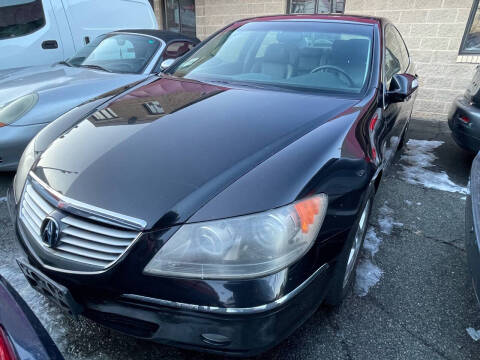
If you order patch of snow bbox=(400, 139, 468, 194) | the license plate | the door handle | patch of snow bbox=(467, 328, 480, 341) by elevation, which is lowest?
patch of snow bbox=(400, 139, 468, 194)

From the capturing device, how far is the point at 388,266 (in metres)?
2.23

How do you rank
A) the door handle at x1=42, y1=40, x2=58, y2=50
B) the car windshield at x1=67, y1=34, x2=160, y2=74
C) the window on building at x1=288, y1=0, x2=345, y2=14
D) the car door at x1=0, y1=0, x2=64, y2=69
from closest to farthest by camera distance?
the car windshield at x1=67, y1=34, x2=160, y2=74
the car door at x1=0, y1=0, x2=64, y2=69
the door handle at x1=42, y1=40, x2=58, y2=50
the window on building at x1=288, y1=0, x2=345, y2=14

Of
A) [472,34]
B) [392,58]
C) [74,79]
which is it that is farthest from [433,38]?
[74,79]

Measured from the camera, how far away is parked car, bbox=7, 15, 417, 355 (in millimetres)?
1134

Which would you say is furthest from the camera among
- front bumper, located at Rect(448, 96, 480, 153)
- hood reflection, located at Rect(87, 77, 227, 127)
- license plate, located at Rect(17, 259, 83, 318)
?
front bumper, located at Rect(448, 96, 480, 153)

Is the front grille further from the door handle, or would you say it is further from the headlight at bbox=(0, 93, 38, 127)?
the door handle

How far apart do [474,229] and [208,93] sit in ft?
5.42

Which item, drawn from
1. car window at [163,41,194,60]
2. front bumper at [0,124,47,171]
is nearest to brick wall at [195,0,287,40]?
car window at [163,41,194,60]

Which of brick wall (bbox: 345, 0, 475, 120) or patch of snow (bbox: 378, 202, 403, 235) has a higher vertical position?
brick wall (bbox: 345, 0, 475, 120)

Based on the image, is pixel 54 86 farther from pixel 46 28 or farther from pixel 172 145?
pixel 172 145

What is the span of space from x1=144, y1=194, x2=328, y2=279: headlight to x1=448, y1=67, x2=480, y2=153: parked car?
316 cm

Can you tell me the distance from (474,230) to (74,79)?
3.50 metres

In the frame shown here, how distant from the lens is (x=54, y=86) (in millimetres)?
3076

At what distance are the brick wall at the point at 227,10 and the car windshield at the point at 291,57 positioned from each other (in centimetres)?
438
